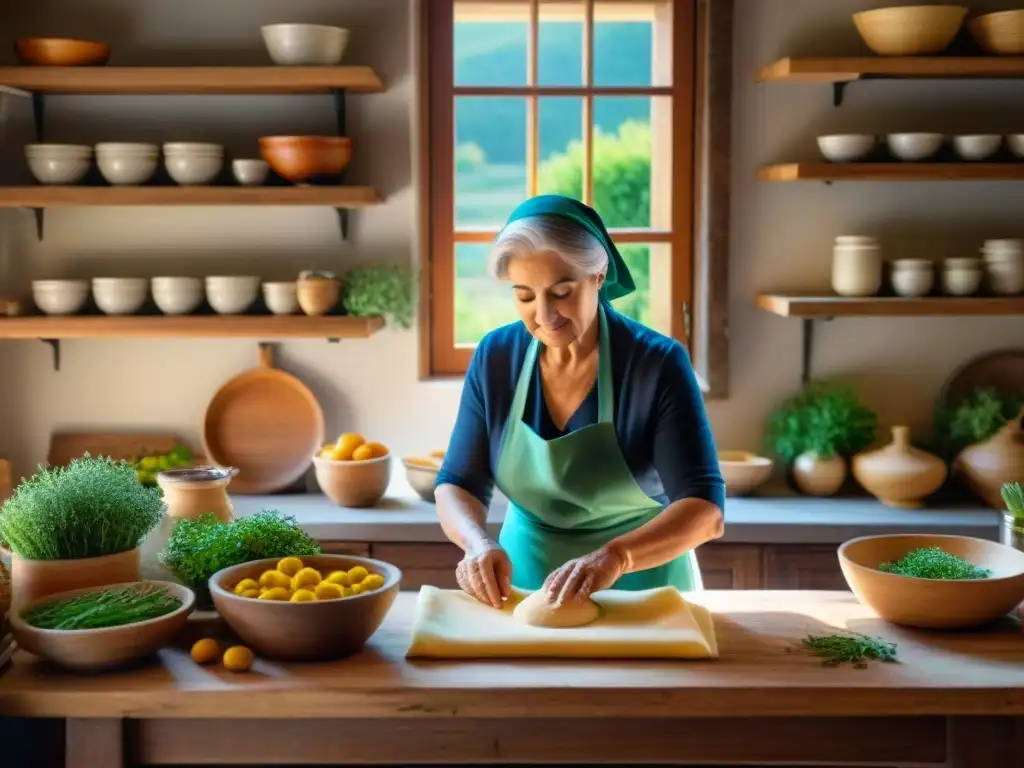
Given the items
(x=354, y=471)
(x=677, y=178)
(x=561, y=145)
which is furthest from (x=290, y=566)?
(x=677, y=178)

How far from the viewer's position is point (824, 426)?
3703mm

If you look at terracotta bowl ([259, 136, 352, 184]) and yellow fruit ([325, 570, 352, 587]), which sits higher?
terracotta bowl ([259, 136, 352, 184])

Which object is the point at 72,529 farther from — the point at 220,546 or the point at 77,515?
the point at 220,546

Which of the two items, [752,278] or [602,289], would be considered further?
[752,278]

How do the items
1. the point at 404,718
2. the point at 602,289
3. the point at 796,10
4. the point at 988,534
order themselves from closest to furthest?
1. the point at 404,718
2. the point at 602,289
3. the point at 988,534
4. the point at 796,10

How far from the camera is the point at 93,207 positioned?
12.7ft

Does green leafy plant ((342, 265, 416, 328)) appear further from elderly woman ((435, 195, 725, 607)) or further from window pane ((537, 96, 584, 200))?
elderly woman ((435, 195, 725, 607))

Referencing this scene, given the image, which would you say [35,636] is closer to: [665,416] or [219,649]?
[219,649]

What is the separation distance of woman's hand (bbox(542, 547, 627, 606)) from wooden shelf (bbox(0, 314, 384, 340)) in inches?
68.5

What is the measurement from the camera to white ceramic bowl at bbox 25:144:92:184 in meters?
3.59

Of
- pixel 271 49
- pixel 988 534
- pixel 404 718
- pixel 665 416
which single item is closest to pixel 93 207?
pixel 271 49

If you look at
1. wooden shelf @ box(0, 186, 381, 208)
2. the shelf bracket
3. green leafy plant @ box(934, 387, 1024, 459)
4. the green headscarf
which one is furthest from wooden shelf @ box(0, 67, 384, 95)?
green leafy plant @ box(934, 387, 1024, 459)

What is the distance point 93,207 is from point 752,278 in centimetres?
213

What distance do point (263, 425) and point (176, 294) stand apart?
0.52m
